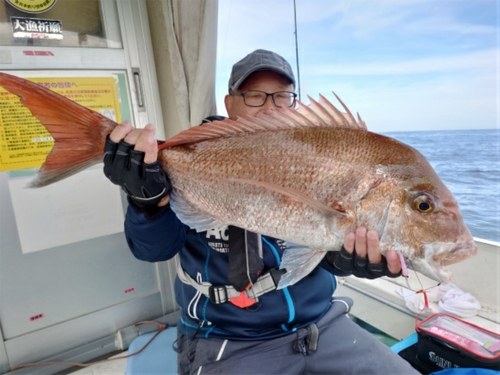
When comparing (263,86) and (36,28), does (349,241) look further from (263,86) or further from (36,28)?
(36,28)

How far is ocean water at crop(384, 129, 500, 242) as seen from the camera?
108 inches

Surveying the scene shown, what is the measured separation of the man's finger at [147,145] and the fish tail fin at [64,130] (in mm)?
131

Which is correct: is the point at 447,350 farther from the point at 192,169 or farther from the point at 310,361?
the point at 192,169

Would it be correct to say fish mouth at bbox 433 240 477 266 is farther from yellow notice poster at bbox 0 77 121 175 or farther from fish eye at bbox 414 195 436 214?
yellow notice poster at bbox 0 77 121 175

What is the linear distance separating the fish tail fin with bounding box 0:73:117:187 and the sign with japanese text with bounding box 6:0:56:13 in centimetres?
152

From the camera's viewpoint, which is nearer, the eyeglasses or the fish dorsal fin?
the fish dorsal fin

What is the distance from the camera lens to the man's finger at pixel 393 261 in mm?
1088

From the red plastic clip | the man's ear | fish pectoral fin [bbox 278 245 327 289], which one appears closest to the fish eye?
fish pectoral fin [bbox 278 245 327 289]

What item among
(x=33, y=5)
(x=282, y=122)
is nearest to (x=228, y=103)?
(x=282, y=122)

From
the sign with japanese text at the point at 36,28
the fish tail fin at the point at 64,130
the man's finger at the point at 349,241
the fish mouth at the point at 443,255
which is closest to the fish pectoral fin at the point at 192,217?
the fish tail fin at the point at 64,130

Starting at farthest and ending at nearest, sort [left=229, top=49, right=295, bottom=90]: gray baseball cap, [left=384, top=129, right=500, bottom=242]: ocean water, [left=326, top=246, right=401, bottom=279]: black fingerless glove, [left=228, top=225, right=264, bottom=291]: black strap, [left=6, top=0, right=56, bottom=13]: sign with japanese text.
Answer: [left=384, top=129, right=500, bottom=242]: ocean water → [left=6, top=0, right=56, bottom=13]: sign with japanese text → [left=229, top=49, right=295, bottom=90]: gray baseball cap → [left=228, top=225, right=264, bottom=291]: black strap → [left=326, top=246, right=401, bottom=279]: black fingerless glove

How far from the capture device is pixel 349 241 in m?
1.11

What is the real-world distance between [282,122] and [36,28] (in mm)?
1963

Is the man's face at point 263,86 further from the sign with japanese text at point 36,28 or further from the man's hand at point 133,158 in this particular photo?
the sign with japanese text at point 36,28
